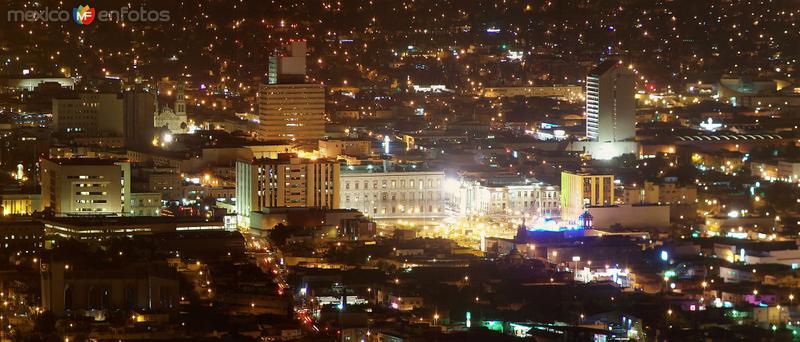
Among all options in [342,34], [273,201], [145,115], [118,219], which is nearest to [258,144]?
[145,115]

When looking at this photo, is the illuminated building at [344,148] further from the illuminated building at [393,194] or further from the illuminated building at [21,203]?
the illuminated building at [21,203]

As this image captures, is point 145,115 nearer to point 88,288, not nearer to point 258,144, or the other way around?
point 258,144

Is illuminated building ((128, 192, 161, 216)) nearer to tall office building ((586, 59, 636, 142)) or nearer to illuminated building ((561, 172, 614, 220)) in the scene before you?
illuminated building ((561, 172, 614, 220))

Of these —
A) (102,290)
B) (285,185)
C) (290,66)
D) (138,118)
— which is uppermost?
(290,66)

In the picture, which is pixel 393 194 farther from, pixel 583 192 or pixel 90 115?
pixel 90 115

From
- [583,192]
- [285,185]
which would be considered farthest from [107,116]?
[583,192]
